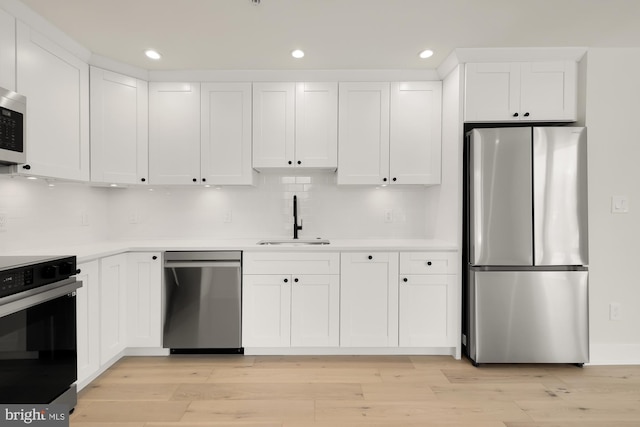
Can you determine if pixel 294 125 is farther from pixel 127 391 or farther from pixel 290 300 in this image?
pixel 127 391

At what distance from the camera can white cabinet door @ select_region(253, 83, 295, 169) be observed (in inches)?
122

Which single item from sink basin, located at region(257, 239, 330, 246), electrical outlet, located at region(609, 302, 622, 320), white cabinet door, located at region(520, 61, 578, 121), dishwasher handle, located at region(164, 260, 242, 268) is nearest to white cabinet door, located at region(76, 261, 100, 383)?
dishwasher handle, located at region(164, 260, 242, 268)

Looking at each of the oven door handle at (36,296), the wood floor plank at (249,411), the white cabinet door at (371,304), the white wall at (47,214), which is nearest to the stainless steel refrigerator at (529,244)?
the white cabinet door at (371,304)

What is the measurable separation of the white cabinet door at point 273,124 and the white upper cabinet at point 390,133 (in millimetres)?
466

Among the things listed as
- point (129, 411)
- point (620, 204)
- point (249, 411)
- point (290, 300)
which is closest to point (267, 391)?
point (249, 411)

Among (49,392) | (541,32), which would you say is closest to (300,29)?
(541,32)

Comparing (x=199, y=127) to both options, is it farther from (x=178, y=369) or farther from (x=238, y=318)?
(x=178, y=369)

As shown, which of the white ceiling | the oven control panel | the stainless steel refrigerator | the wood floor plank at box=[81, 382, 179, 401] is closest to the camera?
the oven control panel

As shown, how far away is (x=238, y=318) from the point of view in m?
2.82

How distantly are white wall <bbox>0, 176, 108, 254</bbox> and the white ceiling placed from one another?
1.17 m

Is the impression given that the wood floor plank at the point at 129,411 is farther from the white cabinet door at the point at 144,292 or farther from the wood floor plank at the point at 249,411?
the white cabinet door at the point at 144,292

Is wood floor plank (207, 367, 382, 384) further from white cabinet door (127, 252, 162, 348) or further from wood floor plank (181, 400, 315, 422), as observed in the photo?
white cabinet door (127, 252, 162, 348)

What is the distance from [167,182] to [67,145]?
0.80 metres

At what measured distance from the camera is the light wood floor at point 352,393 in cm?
201
